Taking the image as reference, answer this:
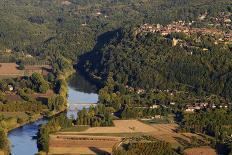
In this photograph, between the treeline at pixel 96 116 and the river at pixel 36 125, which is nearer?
the river at pixel 36 125

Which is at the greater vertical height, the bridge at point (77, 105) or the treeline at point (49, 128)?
the bridge at point (77, 105)

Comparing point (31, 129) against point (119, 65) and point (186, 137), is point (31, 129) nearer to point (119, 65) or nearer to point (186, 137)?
point (186, 137)

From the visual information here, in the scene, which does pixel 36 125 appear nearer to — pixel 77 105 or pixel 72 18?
pixel 77 105

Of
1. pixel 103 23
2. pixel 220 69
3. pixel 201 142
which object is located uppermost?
pixel 103 23

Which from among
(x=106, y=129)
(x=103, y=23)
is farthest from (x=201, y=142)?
(x=103, y=23)

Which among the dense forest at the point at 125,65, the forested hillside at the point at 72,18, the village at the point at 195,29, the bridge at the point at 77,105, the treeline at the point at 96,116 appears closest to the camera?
the treeline at the point at 96,116

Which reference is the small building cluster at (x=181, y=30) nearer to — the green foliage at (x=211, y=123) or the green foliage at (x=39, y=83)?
the green foliage at (x=39, y=83)

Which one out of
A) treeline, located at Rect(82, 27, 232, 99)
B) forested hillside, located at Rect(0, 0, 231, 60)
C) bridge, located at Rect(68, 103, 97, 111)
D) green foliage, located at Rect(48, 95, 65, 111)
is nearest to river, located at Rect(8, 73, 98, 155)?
bridge, located at Rect(68, 103, 97, 111)

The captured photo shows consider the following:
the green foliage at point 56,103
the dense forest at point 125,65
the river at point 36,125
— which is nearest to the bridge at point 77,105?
the river at point 36,125

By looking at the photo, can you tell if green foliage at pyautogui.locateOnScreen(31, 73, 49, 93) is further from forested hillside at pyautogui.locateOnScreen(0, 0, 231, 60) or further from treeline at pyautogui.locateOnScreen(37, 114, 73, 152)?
forested hillside at pyautogui.locateOnScreen(0, 0, 231, 60)
